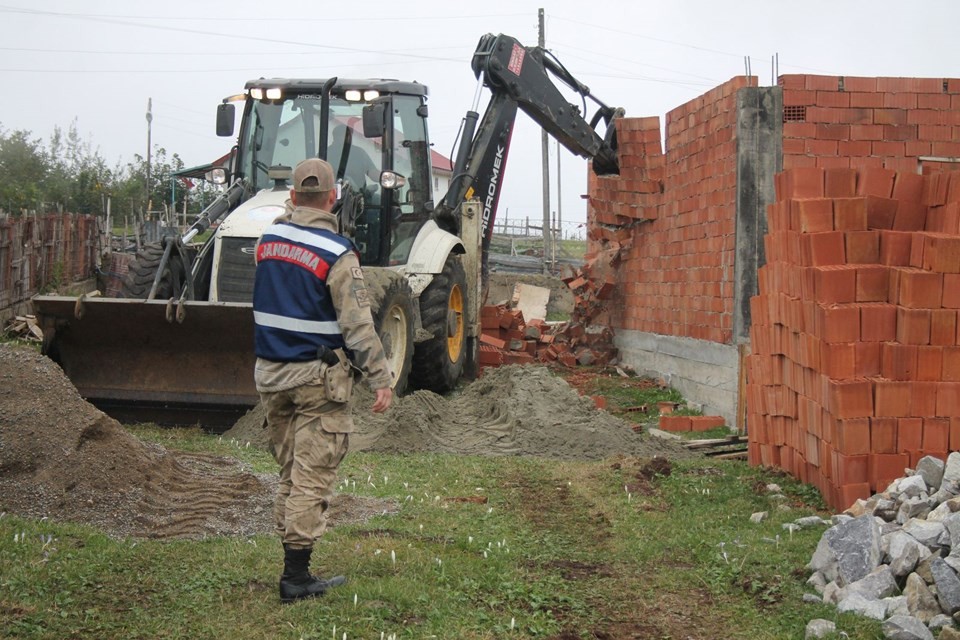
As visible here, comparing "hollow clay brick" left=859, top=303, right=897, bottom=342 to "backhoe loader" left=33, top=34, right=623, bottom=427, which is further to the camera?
"backhoe loader" left=33, top=34, right=623, bottom=427

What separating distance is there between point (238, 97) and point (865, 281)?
23.9ft

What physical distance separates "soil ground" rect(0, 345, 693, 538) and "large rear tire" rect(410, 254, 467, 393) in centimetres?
255

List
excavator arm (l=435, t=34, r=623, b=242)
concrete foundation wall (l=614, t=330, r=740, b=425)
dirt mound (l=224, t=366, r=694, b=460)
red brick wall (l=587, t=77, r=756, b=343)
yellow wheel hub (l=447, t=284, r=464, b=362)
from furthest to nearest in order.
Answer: excavator arm (l=435, t=34, r=623, b=242), yellow wheel hub (l=447, t=284, r=464, b=362), red brick wall (l=587, t=77, r=756, b=343), concrete foundation wall (l=614, t=330, r=740, b=425), dirt mound (l=224, t=366, r=694, b=460)

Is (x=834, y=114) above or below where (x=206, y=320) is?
above

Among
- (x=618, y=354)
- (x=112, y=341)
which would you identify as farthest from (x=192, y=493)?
(x=618, y=354)

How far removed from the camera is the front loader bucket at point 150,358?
369 inches

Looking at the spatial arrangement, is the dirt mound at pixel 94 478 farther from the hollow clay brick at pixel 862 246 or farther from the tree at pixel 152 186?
the tree at pixel 152 186

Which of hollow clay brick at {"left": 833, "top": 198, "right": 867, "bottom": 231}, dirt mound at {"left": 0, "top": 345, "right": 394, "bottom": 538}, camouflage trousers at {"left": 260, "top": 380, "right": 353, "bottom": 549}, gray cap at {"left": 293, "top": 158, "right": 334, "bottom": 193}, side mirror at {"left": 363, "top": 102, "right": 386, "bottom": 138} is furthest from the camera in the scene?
side mirror at {"left": 363, "top": 102, "right": 386, "bottom": 138}

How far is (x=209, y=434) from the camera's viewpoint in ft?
31.2

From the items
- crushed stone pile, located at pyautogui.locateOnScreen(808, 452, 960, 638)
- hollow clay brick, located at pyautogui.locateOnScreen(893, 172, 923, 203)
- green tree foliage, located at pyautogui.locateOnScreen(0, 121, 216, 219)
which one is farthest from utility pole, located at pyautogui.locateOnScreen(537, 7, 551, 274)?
crushed stone pile, located at pyautogui.locateOnScreen(808, 452, 960, 638)

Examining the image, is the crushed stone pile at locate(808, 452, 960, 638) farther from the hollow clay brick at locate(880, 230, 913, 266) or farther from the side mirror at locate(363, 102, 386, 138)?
the side mirror at locate(363, 102, 386, 138)

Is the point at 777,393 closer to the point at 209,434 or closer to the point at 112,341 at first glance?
the point at 209,434

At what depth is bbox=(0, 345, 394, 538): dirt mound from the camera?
20.7 ft

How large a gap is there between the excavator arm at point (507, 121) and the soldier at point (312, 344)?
8.17m
